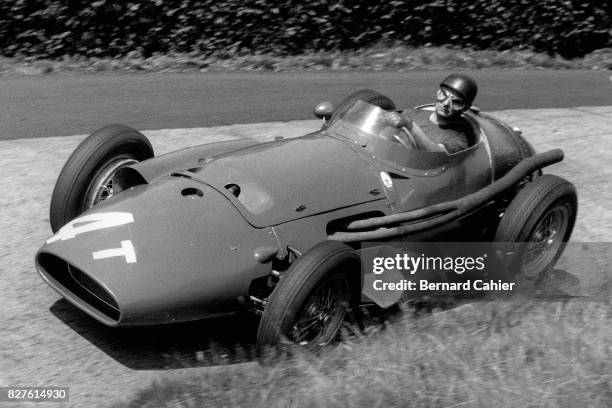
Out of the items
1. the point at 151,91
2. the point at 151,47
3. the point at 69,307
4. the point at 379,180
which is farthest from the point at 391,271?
the point at 151,47

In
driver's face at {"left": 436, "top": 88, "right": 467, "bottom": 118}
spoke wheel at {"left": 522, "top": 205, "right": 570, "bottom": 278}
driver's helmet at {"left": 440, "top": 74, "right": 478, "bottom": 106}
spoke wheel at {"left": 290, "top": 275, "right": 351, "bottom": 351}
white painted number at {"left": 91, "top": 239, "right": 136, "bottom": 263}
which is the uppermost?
driver's helmet at {"left": 440, "top": 74, "right": 478, "bottom": 106}

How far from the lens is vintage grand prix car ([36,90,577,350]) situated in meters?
5.14

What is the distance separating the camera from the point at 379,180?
607 centimetres

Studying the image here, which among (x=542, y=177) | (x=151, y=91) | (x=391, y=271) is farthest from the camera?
(x=151, y=91)

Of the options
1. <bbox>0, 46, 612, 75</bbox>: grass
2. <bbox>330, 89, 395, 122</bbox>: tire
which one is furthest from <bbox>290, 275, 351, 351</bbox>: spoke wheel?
<bbox>0, 46, 612, 75</bbox>: grass

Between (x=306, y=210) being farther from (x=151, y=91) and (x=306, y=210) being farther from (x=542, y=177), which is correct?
(x=151, y=91)

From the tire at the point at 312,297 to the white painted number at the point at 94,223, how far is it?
113cm

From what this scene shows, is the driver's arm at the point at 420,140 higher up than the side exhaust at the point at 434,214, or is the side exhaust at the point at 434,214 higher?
the driver's arm at the point at 420,140

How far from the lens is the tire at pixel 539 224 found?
622 cm

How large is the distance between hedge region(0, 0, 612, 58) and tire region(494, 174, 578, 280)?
7.68 m

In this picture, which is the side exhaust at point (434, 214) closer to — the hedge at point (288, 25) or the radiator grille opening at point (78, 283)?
the radiator grille opening at point (78, 283)

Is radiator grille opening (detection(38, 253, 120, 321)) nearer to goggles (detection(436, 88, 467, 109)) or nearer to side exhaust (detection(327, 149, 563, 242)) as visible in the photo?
side exhaust (detection(327, 149, 563, 242))

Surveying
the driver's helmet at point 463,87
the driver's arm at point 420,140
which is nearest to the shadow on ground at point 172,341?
the driver's arm at point 420,140

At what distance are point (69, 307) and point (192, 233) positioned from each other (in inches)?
43.1
